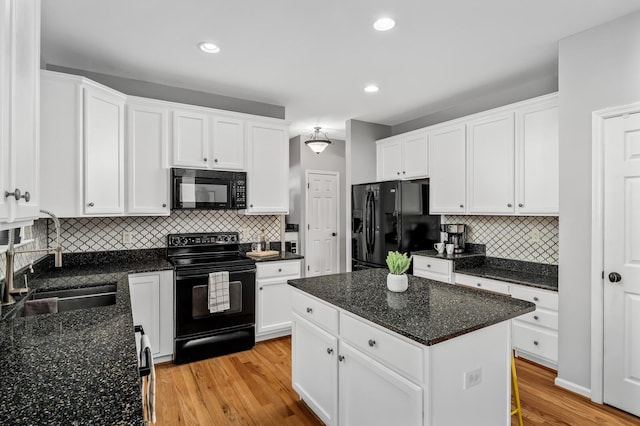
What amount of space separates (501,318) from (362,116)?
12.2 feet

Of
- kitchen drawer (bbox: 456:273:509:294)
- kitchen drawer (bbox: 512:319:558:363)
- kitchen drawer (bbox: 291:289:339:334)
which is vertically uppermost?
kitchen drawer (bbox: 291:289:339:334)

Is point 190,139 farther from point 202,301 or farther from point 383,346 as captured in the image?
point 383,346

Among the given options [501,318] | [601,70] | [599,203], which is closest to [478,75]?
[601,70]

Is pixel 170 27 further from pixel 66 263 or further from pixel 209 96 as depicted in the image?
pixel 66 263

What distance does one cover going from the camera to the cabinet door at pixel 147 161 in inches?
125

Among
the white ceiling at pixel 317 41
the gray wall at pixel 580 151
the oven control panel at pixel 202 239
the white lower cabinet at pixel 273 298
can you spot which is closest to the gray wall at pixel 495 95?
the white ceiling at pixel 317 41

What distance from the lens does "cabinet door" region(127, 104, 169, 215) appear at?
3174 millimetres

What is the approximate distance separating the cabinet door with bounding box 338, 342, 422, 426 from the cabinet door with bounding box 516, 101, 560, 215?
7.71 feet

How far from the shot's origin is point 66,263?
309 centimetres

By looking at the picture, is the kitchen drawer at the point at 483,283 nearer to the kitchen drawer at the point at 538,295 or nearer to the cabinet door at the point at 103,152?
the kitchen drawer at the point at 538,295

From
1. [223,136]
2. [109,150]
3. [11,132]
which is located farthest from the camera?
[223,136]

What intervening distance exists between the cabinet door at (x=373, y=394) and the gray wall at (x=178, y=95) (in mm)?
3048

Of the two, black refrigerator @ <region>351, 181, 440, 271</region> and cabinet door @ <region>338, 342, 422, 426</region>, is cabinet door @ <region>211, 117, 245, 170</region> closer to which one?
black refrigerator @ <region>351, 181, 440, 271</region>

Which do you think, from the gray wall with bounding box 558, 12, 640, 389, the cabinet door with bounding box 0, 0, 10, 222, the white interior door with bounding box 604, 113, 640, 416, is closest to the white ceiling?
the gray wall with bounding box 558, 12, 640, 389
